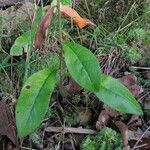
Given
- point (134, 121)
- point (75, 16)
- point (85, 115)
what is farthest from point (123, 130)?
point (75, 16)

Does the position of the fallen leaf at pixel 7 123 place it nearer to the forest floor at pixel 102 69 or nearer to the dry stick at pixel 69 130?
the forest floor at pixel 102 69

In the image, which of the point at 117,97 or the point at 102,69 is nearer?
the point at 117,97

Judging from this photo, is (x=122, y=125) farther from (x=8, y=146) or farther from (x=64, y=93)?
(x=8, y=146)

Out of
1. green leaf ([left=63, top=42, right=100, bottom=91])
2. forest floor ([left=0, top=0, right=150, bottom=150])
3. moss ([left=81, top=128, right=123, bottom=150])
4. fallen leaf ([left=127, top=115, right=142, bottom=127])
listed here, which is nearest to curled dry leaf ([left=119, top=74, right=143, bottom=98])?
forest floor ([left=0, top=0, right=150, bottom=150])

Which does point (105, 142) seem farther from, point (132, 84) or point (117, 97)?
point (132, 84)

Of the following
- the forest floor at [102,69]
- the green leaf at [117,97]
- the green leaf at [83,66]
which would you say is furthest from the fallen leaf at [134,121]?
the green leaf at [83,66]

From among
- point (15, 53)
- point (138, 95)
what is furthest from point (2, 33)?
point (138, 95)
